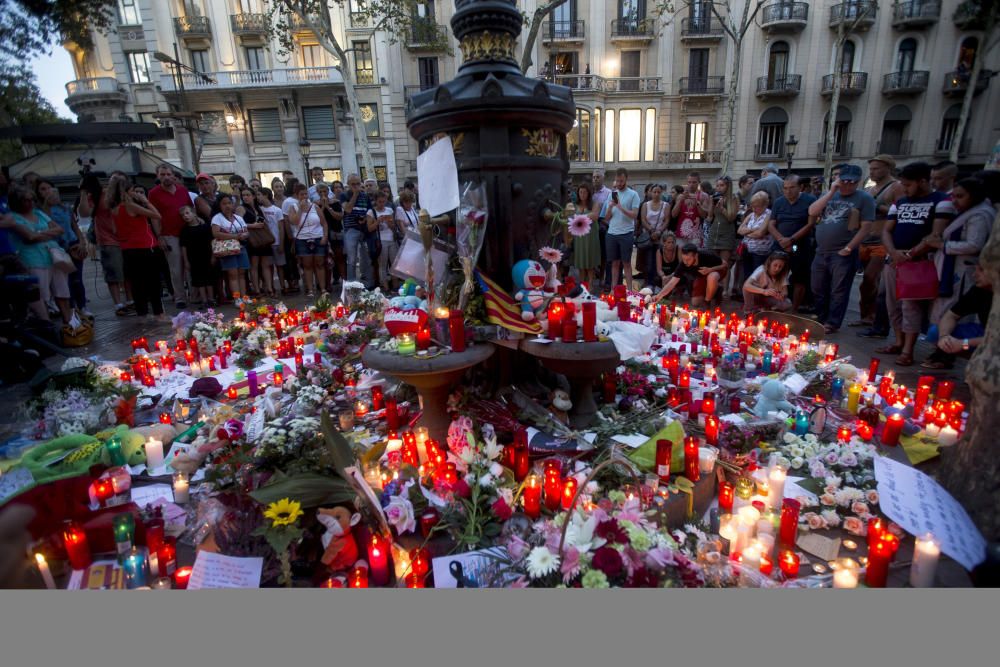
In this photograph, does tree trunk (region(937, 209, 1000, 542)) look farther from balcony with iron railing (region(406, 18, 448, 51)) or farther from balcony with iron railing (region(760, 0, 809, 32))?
balcony with iron railing (region(760, 0, 809, 32))

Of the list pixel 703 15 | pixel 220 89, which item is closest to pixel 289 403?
pixel 220 89

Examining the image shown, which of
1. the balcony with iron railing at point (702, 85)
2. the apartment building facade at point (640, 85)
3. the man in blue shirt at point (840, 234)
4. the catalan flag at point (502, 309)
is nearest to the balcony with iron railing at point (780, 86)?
the apartment building facade at point (640, 85)

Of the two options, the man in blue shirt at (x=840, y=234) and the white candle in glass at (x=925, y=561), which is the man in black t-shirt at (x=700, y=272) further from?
the white candle in glass at (x=925, y=561)

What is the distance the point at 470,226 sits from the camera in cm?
342

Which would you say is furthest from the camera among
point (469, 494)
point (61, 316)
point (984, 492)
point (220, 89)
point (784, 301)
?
point (220, 89)

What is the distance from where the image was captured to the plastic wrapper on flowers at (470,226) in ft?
11.3

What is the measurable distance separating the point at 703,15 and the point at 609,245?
2337 centimetres

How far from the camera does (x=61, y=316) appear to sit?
715 centimetres

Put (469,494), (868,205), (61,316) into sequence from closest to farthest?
1. (469,494)
2. (868,205)
3. (61,316)

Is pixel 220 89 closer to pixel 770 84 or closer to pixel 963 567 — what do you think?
pixel 770 84

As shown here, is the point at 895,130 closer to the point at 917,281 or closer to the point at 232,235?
the point at 917,281

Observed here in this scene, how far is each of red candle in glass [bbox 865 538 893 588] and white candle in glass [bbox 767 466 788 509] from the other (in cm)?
58

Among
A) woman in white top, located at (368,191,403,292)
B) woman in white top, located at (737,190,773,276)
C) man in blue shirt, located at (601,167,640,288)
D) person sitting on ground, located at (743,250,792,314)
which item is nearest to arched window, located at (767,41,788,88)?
man in blue shirt, located at (601,167,640,288)

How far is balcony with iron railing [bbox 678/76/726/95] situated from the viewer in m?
25.1
